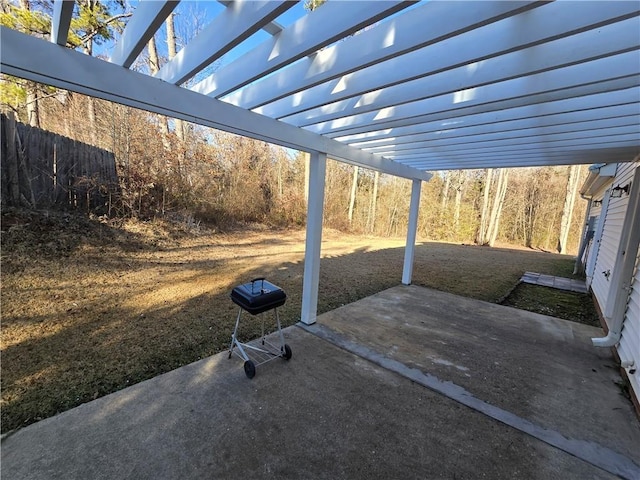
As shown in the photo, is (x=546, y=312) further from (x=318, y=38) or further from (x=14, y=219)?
(x=14, y=219)

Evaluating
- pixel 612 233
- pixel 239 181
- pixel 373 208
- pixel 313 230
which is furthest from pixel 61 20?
pixel 373 208

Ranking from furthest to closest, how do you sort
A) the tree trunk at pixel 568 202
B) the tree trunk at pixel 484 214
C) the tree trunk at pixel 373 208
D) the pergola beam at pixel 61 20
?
the tree trunk at pixel 373 208 < the tree trunk at pixel 484 214 < the tree trunk at pixel 568 202 < the pergola beam at pixel 61 20

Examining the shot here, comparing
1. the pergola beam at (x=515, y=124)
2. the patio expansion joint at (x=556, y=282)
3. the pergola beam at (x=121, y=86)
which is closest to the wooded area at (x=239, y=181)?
the pergola beam at (x=121, y=86)

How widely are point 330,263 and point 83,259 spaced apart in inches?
193

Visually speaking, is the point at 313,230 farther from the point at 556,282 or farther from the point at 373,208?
the point at 373,208

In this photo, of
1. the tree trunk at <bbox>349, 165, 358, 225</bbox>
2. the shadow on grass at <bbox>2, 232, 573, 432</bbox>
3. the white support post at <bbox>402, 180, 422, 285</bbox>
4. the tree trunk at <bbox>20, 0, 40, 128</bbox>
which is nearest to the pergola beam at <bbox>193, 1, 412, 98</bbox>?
the shadow on grass at <bbox>2, 232, 573, 432</bbox>

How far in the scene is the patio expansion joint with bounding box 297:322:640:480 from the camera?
1.77 metres

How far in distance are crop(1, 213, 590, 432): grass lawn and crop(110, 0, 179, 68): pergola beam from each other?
2.36 metres

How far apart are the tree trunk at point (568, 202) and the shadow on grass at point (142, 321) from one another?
9.00m

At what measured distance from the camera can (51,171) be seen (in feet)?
16.9

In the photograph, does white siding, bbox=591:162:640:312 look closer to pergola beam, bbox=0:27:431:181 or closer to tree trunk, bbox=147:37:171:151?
pergola beam, bbox=0:27:431:181

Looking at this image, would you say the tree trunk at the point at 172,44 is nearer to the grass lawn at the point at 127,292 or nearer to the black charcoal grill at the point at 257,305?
the grass lawn at the point at 127,292

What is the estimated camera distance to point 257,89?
7.22ft

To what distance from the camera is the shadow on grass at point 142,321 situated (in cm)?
222
